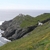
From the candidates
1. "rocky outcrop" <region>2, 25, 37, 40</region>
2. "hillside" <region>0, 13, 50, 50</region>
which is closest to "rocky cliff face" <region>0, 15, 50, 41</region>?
"rocky outcrop" <region>2, 25, 37, 40</region>

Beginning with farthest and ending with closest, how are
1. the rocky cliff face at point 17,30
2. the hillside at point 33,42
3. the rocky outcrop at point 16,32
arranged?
the rocky cliff face at point 17,30
the rocky outcrop at point 16,32
the hillside at point 33,42

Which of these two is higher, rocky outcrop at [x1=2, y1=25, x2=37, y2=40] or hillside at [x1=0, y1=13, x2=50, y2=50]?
hillside at [x1=0, y1=13, x2=50, y2=50]

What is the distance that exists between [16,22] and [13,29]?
12.6 m

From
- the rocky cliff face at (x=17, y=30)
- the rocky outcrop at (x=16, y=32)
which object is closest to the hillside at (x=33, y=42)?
the rocky outcrop at (x=16, y=32)

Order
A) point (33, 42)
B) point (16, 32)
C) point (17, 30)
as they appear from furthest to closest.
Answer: point (17, 30) < point (16, 32) < point (33, 42)

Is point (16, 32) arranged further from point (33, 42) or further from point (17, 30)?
point (33, 42)

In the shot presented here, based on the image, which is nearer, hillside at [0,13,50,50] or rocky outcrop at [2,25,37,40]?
hillside at [0,13,50,50]

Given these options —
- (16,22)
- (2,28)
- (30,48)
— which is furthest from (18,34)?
(30,48)

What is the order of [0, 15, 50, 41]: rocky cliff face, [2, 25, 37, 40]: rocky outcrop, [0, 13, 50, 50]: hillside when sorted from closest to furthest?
[0, 13, 50, 50]: hillside → [2, 25, 37, 40]: rocky outcrop → [0, 15, 50, 41]: rocky cliff face

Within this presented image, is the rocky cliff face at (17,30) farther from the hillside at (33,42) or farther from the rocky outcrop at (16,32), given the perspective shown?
the hillside at (33,42)

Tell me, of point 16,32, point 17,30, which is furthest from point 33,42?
point 17,30

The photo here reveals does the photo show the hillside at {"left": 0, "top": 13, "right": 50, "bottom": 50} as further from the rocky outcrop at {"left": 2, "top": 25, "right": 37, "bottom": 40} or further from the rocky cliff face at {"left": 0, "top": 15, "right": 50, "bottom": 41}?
the rocky cliff face at {"left": 0, "top": 15, "right": 50, "bottom": 41}

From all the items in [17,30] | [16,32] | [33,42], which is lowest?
[16,32]

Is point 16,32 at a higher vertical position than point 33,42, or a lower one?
lower
